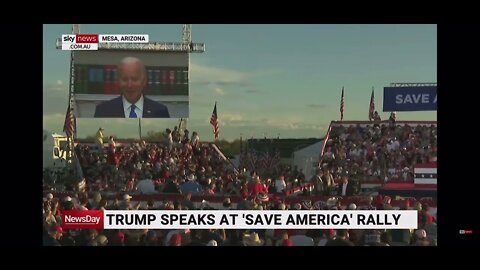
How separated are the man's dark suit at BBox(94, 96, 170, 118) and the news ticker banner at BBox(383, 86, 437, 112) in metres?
2.86

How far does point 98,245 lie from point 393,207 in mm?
3645

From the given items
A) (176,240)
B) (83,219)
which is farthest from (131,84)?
(176,240)

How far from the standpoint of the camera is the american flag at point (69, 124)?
340 inches

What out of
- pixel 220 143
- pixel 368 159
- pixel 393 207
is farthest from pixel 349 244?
pixel 220 143

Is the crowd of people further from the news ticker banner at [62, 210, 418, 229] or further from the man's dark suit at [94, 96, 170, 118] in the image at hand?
the man's dark suit at [94, 96, 170, 118]

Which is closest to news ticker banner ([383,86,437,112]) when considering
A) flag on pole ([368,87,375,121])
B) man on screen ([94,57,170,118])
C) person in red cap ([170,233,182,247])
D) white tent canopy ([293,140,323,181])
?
flag on pole ([368,87,375,121])

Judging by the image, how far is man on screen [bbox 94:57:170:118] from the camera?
8570 mm

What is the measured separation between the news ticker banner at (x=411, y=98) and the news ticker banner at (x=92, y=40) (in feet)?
10.4

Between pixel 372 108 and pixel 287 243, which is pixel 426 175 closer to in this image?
pixel 372 108

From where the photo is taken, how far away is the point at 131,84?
28.2 ft

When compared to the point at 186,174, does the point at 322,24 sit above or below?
above

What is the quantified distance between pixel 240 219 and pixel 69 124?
257cm

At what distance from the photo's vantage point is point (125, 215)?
817 cm

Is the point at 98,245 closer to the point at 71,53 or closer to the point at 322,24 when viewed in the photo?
the point at 71,53
